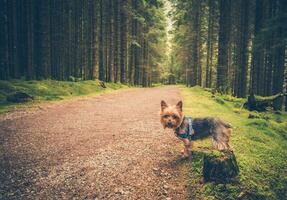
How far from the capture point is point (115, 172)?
5637mm

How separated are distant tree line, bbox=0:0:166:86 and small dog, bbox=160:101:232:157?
1797 cm

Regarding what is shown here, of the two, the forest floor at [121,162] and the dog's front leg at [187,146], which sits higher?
the dog's front leg at [187,146]

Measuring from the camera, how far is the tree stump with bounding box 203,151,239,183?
17.2 feet

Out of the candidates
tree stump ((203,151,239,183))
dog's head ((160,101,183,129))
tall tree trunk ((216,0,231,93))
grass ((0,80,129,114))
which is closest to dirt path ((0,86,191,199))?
tree stump ((203,151,239,183))

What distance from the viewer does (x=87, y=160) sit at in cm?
623

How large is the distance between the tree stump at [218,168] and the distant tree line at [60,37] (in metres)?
19.3

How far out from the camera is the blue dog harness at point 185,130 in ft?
20.6

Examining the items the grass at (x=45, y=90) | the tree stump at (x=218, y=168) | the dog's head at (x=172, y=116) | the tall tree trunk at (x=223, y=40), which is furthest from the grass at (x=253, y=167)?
the tall tree trunk at (x=223, y=40)

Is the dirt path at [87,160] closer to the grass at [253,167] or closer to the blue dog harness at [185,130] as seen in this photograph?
the grass at [253,167]

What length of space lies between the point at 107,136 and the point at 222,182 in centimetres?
411

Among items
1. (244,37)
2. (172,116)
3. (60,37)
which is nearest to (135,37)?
(60,37)

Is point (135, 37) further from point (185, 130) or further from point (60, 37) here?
point (185, 130)

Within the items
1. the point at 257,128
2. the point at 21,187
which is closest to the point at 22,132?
the point at 21,187

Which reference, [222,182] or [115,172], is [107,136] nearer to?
[115,172]
